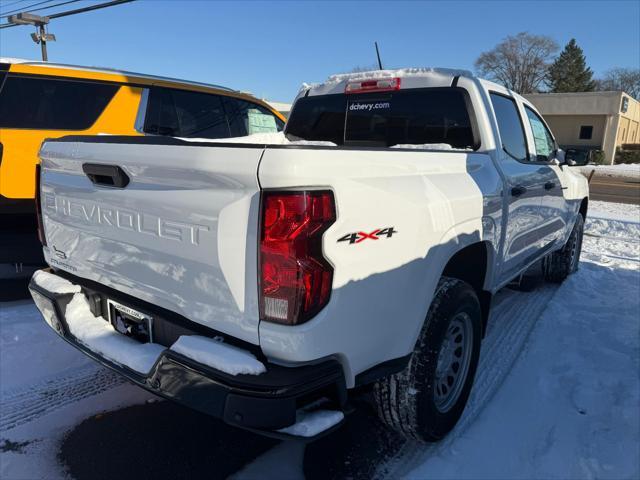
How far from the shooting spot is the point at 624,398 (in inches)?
127

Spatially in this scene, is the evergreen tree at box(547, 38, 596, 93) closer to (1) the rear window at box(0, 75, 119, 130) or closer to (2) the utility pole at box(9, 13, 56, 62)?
(2) the utility pole at box(9, 13, 56, 62)

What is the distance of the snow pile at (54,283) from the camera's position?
8.47ft

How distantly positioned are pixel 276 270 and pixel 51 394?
2192mm

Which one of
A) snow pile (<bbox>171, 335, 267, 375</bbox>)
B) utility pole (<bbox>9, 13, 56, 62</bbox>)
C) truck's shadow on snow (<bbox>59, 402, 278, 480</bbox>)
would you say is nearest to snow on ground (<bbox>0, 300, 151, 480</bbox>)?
truck's shadow on snow (<bbox>59, 402, 278, 480</bbox>)

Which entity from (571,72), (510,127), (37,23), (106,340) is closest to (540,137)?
(510,127)

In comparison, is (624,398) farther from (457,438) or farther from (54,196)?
(54,196)

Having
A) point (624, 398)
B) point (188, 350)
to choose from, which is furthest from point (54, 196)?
point (624, 398)

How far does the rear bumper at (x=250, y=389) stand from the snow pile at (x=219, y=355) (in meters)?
0.02

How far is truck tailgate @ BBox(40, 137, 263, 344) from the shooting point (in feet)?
5.95

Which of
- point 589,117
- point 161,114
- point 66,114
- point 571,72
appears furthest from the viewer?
point 571,72

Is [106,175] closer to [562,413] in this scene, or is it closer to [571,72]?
[562,413]

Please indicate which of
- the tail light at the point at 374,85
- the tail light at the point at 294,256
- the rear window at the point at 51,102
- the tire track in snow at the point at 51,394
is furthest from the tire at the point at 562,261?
the rear window at the point at 51,102

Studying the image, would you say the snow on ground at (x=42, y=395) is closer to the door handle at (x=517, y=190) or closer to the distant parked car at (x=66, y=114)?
the distant parked car at (x=66, y=114)

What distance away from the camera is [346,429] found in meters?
2.89
